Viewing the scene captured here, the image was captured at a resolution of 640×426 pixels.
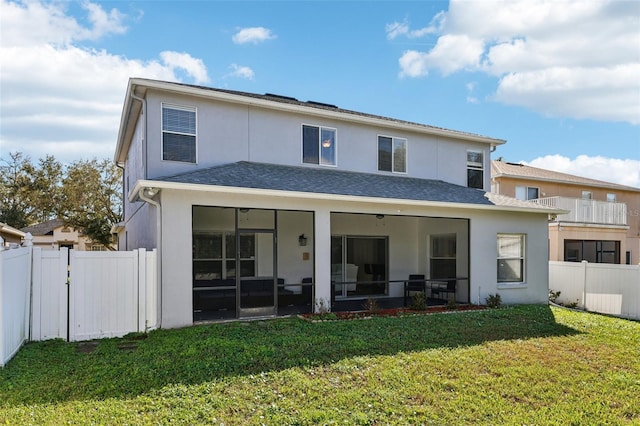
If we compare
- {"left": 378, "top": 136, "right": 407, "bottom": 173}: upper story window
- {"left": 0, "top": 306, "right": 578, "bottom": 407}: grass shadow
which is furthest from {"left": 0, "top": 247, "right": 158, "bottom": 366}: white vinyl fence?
{"left": 378, "top": 136, "right": 407, "bottom": 173}: upper story window

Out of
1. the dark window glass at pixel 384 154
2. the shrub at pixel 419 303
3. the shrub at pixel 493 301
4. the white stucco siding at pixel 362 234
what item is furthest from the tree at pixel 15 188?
the shrub at pixel 493 301

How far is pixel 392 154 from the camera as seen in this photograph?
13852 millimetres

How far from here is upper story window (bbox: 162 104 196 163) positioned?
10430 millimetres

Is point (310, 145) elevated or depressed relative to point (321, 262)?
elevated

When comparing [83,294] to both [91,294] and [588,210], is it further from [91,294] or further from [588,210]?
[588,210]

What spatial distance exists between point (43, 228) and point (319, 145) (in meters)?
40.4

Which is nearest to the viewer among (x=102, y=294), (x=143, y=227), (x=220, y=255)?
(x=102, y=294)

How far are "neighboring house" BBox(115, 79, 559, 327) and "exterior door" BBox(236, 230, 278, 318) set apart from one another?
1.3 inches

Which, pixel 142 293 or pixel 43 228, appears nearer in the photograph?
pixel 142 293

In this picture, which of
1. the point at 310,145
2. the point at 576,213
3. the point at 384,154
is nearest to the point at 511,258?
the point at 384,154

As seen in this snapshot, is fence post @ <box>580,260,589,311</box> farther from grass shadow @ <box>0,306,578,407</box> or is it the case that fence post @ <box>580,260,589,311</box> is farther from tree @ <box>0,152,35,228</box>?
tree @ <box>0,152,35,228</box>

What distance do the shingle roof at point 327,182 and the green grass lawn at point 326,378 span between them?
3298mm

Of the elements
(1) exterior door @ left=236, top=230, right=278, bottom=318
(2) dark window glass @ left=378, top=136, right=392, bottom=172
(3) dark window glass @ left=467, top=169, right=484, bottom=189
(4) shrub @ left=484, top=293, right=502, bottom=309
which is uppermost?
(2) dark window glass @ left=378, top=136, right=392, bottom=172

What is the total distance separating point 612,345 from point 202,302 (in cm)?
906
